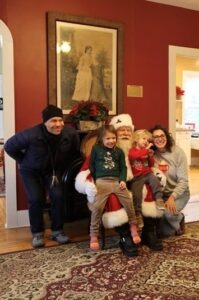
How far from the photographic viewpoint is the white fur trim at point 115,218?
2.67m

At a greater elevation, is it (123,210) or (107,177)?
(107,177)

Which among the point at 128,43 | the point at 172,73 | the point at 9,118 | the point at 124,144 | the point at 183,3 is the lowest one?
the point at 124,144

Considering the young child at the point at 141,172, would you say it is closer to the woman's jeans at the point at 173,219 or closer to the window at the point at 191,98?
the woman's jeans at the point at 173,219

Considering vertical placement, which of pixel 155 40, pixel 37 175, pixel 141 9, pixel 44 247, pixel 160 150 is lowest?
pixel 44 247

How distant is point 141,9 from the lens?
4.02 meters

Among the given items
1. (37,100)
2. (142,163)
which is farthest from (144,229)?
(37,100)

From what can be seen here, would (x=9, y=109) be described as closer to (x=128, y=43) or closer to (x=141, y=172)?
(x=141, y=172)

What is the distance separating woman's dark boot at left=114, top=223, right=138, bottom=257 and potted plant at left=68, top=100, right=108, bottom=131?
1.17m

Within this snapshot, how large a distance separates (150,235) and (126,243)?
25 centimetres

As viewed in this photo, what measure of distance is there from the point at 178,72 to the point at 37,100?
5.51 meters

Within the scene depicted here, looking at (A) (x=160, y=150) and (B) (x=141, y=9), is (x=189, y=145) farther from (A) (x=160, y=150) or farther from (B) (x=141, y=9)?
(A) (x=160, y=150)

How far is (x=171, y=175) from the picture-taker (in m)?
3.12

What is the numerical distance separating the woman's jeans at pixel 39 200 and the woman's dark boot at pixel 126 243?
60 cm

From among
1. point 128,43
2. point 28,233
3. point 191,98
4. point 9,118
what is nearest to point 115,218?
point 28,233
